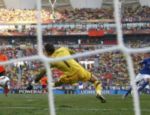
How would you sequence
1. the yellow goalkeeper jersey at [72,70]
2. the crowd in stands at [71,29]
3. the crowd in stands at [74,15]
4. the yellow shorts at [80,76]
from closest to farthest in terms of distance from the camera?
the yellow goalkeeper jersey at [72,70] < the yellow shorts at [80,76] < the crowd in stands at [71,29] < the crowd in stands at [74,15]

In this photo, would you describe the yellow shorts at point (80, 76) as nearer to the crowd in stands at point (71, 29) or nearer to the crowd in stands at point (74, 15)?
the crowd in stands at point (71, 29)

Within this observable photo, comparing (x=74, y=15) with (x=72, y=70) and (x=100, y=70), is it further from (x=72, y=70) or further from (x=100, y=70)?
(x=72, y=70)

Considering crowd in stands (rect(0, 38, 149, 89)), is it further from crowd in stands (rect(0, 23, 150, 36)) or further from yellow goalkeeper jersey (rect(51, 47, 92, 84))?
yellow goalkeeper jersey (rect(51, 47, 92, 84))

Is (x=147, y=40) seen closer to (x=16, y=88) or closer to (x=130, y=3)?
(x=130, y=3)

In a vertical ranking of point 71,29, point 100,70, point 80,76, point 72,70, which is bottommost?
point 80,76

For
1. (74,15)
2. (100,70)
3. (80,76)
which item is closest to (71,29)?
(74,15)

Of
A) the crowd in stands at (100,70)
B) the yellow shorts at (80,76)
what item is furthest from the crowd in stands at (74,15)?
the yellow shorts at (80,76)

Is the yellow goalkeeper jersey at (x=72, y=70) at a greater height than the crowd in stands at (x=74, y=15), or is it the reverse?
the crowd in stands at (x=74, y=15)

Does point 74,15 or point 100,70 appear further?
point 74,15

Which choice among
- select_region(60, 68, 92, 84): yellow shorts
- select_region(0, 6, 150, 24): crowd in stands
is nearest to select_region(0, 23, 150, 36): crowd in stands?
select_region(0, 6, 150, 24): crowd in stands

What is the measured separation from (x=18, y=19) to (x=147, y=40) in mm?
9519

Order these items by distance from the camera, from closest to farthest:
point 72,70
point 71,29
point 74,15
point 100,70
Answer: point 72,70, point 100,70, point 71,29, point 74,15

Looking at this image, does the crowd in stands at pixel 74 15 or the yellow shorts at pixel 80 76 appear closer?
the yellow shorts at pixel 80 76

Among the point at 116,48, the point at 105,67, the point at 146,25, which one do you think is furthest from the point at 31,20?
the point at 116,48
